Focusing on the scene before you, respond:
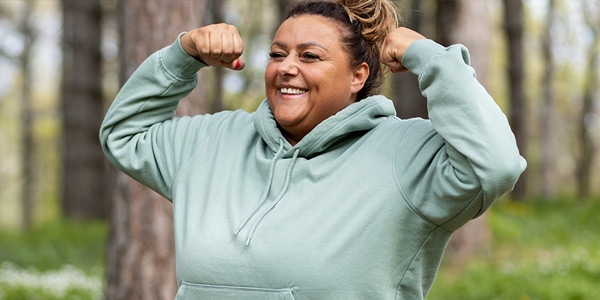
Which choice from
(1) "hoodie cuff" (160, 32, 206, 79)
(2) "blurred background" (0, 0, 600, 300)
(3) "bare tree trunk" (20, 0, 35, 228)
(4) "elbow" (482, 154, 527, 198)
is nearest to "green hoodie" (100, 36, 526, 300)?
(4) "elbow" (482, 154, 527, 198)

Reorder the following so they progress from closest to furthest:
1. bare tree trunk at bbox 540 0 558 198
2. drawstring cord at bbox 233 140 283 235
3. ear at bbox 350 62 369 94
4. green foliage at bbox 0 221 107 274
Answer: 1. drawstring cord at bbox 233 140 283 235
2. ear at bbox 350 62 369 94
3. green foliage at bbox 0 221 107 274
4. bare tree trunk at bbox 540 0 558 198

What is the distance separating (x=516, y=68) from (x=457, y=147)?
13144 mm

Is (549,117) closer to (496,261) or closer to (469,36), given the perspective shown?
(469,36)

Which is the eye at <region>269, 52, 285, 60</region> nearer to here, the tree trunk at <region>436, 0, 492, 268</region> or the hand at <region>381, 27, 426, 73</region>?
the hand at <region>381, 27, 426, 73</region>

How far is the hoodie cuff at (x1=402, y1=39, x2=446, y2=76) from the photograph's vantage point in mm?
2043

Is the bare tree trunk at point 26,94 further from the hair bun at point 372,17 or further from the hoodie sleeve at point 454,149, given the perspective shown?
the hoodie sleeve at point 454,149

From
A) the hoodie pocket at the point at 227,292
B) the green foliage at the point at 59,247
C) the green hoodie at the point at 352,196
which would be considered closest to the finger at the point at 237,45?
the green hoodie at the point at 352,196

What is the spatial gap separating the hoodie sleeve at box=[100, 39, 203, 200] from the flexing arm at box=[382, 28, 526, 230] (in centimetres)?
90

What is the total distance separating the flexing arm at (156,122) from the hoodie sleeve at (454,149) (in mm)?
773

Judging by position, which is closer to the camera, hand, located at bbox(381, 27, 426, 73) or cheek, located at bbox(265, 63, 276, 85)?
hand, located at bbox(381, 27, 426, 73)

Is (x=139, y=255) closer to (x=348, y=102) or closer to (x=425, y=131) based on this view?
(x=348, y=102)

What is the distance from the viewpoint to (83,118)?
12.5 meters

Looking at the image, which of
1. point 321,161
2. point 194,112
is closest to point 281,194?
point 321,161

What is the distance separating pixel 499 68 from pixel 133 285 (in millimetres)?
26006
